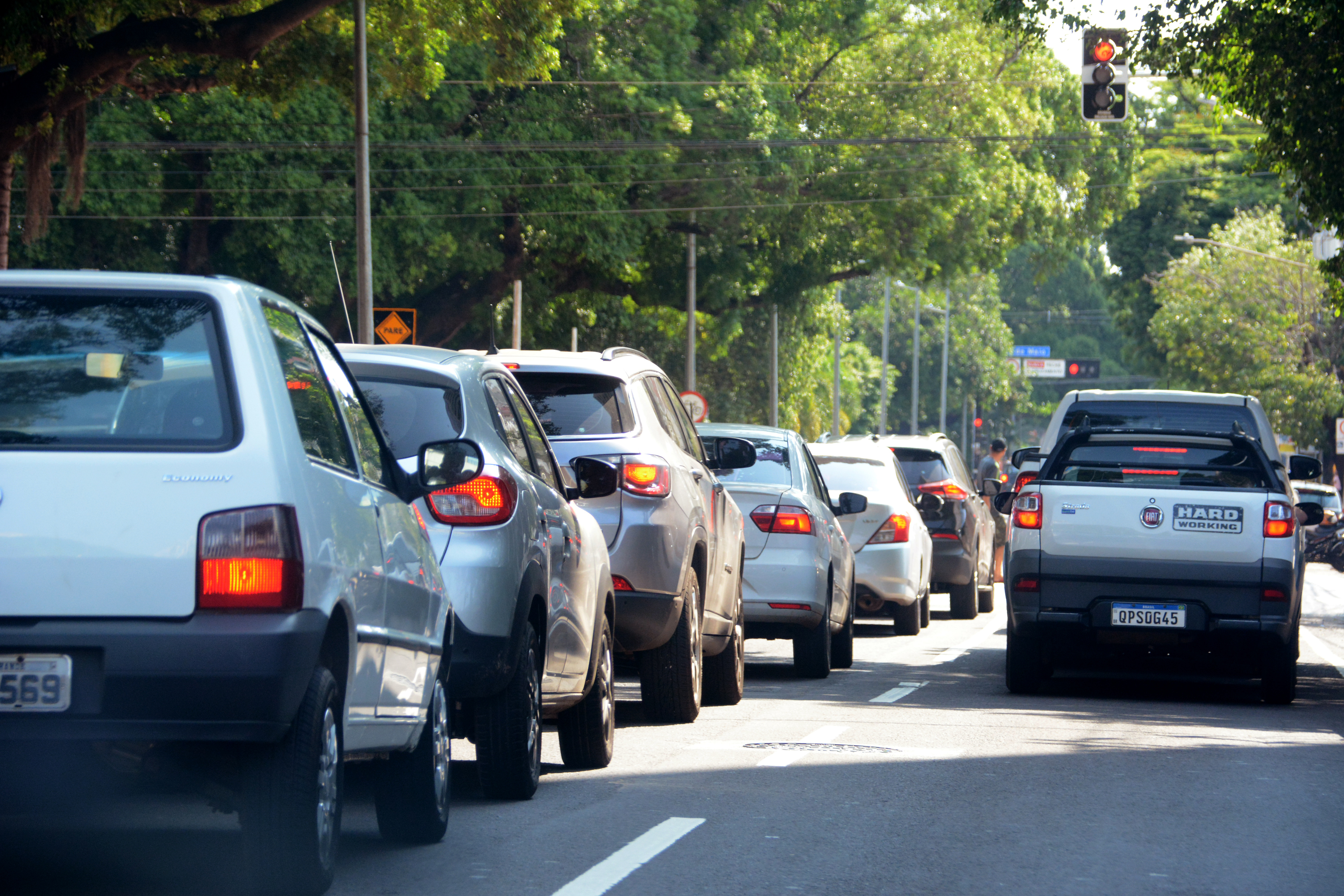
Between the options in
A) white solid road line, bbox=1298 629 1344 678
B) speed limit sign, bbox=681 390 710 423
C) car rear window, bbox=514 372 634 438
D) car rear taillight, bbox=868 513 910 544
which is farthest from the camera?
speed limit sign, bbox=681 390 710 423

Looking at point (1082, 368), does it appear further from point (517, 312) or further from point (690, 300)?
point (517, 312)

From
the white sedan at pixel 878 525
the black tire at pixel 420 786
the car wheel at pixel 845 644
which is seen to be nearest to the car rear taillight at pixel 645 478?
the black tire at pixel 420 786

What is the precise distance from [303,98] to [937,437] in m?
14.3

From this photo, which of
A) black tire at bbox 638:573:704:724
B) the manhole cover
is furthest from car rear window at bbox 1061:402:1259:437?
the manhole cover

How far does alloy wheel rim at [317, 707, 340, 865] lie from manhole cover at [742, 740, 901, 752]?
14.7 feet

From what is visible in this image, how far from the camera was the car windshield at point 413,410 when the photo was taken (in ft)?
24.5

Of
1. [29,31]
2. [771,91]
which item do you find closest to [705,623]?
[29,31]

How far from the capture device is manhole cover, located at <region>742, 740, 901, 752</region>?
32.0 feet

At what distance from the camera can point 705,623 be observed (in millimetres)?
11133

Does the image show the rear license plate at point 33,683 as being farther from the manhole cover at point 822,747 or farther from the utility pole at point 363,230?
the utility pole at point 363,230

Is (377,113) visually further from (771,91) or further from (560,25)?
(560,25)

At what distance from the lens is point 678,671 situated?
10.4 metres

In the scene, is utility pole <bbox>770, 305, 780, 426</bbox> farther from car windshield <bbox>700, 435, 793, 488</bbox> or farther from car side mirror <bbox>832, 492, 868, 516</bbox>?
car windshield <bbox>700, 435, 793, 488</bbox>

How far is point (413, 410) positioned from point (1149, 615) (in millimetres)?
6247
